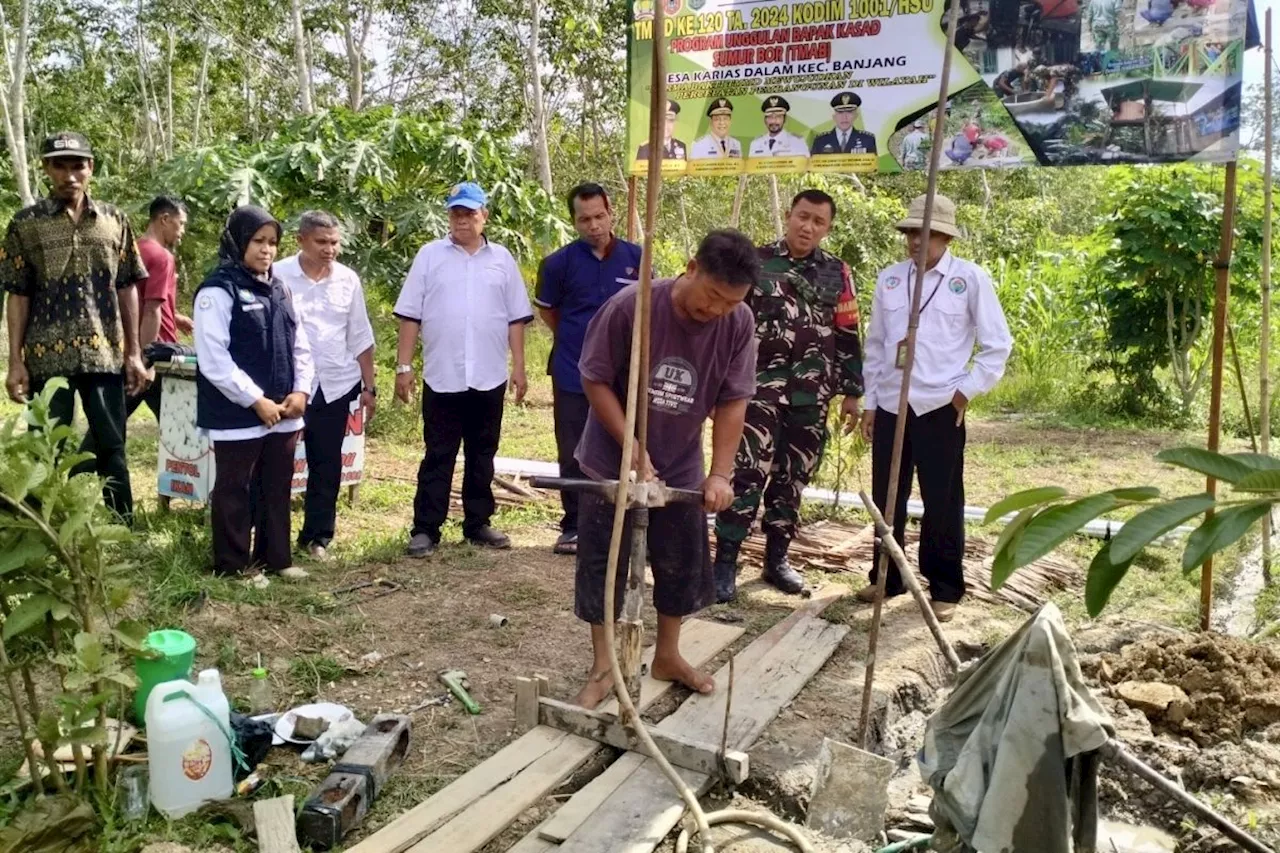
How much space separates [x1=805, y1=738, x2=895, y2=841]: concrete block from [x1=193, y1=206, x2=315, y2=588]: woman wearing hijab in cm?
278

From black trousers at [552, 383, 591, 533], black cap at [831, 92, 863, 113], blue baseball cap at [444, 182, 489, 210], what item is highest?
black cap at [831, 92, 863, 113]

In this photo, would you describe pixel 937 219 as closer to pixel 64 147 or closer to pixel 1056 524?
pixel 1056 524

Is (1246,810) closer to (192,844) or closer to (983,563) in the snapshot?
(983,563)

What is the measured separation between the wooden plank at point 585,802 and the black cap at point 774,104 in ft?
10.5

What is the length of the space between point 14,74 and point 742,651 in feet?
63.4

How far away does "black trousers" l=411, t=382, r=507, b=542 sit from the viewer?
529 cm

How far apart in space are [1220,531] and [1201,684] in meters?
3.03

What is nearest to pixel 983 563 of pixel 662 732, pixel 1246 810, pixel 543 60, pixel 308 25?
pixel 1246 810

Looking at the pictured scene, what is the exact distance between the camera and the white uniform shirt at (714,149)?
520cm

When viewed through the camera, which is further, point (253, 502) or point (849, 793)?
point (253, 502)

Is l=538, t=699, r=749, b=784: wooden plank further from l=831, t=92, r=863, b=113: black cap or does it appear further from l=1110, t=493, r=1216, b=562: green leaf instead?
l=831, t=92, r=863, b=113: black cap

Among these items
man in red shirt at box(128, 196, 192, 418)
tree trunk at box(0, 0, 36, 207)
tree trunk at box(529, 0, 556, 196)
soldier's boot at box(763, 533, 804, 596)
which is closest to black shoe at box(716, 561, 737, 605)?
soldier's boot at box(763, 533, 804, 596)

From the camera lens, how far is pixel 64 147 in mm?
4395

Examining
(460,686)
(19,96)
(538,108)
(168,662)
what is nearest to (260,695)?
(168,662)
